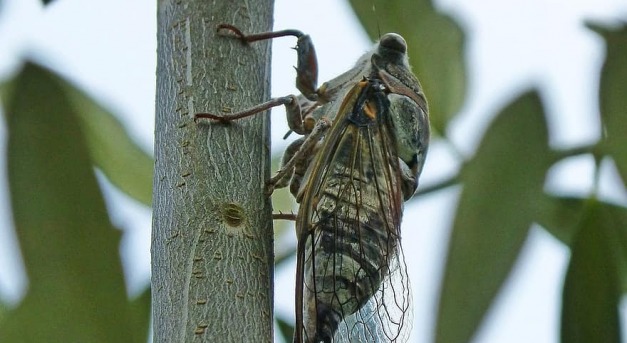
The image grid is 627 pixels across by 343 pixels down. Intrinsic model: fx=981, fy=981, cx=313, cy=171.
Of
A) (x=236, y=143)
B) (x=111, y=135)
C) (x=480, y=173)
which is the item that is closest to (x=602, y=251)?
(x=480, y=173)

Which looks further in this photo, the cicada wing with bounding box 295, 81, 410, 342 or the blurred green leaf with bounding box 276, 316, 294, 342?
the blurred green leaf with bounding box 276, 316, 294, 342

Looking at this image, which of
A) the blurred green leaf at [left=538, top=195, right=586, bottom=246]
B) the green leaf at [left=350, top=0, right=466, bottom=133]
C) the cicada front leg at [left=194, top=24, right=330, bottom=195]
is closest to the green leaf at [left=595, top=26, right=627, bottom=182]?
the blurred green leaf at [left=538, top=195, right=586, bottom=246]

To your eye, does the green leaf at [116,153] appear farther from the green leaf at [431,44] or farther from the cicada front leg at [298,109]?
the green leaf at [431,44]

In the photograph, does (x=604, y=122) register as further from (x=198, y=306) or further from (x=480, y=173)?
(x=198, y=306)

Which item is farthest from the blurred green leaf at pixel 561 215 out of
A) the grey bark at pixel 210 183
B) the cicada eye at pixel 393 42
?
the grey bark at pixel 210 183

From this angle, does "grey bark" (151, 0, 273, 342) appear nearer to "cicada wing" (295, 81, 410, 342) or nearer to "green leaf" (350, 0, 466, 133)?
"cicada wing" (295, 81, 410, 342)

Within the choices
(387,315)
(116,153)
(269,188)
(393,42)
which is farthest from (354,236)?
(116,153)

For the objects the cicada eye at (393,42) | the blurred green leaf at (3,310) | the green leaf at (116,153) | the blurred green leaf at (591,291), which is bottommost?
the blurred green leaf at (591,291)
